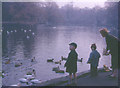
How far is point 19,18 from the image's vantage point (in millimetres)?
84938

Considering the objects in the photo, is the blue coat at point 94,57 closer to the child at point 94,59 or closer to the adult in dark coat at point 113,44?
the child at point 94,59

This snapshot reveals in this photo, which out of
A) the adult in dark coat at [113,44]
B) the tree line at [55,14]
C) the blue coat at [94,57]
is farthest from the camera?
the tree line at [55,14]

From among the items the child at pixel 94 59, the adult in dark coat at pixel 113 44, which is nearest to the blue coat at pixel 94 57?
the child at pixel 94 59

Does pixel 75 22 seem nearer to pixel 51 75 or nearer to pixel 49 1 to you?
pixel 49 1

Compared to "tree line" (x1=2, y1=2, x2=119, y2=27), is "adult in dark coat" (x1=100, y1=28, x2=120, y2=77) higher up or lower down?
lower down

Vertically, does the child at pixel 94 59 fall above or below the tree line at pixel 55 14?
below

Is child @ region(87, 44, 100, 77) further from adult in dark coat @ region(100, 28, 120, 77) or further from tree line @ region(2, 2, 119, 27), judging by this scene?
tree line @ region(2, 2, 119, 27)

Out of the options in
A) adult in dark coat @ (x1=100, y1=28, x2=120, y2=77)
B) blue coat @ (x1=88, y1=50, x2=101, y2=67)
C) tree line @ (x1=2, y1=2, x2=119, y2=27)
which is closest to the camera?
adult in dark coat @ (x1=100, y1=28, x2=120, y2=77)

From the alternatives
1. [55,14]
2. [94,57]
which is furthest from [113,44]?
[55,14]

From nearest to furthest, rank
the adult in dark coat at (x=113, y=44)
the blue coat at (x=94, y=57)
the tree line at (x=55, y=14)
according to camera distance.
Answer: the adult in dark coat at (x=113, y=44)
the blue coat at (x=94, y=57)
the tree line at (x=55, y=14)

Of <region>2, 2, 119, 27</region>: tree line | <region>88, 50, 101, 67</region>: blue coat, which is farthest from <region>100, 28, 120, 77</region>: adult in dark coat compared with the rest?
<region>2, 2, 119, 27</region>: tree line


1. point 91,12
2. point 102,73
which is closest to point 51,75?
point 102,73

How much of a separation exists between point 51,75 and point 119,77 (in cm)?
843

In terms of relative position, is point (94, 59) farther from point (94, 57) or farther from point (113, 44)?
point (113, 44)
